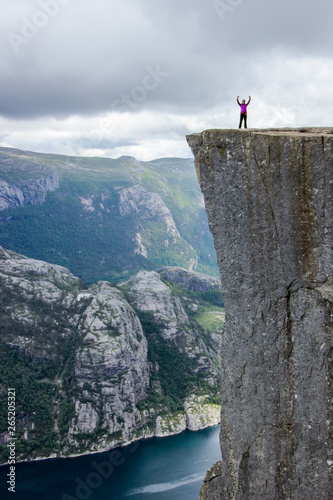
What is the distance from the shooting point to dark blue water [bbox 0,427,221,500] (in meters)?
79.9

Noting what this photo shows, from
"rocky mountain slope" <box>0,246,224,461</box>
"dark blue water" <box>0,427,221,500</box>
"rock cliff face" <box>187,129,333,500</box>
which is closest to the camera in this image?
"rock cliff face" <box>187,129,333,500</box>

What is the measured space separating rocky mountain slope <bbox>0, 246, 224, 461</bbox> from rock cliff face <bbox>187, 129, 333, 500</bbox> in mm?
103092

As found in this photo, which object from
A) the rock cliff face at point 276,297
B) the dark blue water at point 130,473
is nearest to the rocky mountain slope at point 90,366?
the dark blue water at point 130,473

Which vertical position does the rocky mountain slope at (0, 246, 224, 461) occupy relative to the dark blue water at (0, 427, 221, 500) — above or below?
above

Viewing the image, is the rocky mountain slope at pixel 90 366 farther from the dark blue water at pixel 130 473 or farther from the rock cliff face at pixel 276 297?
the rock cliff face at pixel 276 297

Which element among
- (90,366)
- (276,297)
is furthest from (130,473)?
(276,297)

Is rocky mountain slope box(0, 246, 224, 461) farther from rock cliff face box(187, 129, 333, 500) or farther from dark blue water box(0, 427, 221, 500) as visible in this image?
rock cliff face box(187, 129, 333, 500)

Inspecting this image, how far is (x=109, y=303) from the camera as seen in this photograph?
136 metres

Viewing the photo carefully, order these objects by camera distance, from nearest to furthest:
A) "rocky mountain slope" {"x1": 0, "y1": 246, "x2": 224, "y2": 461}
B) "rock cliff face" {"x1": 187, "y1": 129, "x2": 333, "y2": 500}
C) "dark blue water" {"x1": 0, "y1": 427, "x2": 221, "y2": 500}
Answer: "rock cliff face" {"x1": 187, "y1": 129, "x2": 333, "y2": 500} < "dark blue water" {"x1": 0, "y1": 427, "x2": 221, "y2": 500} < "rocky mountain slope" {"x1": 0, "y1": 246, "x2": 224, "y2": 461}

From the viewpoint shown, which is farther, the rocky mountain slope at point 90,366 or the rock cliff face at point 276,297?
the rocky mountain slope at point 90,366

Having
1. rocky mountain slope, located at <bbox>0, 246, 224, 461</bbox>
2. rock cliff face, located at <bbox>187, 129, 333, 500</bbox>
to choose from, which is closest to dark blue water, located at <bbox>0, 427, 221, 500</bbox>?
rocky mountain slope, located at <bbox>0, 246, 224, 461</bbox>

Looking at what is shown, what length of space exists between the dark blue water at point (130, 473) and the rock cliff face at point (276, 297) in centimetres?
7536

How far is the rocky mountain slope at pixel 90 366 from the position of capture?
110 metres

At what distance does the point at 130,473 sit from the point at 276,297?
89.3m
